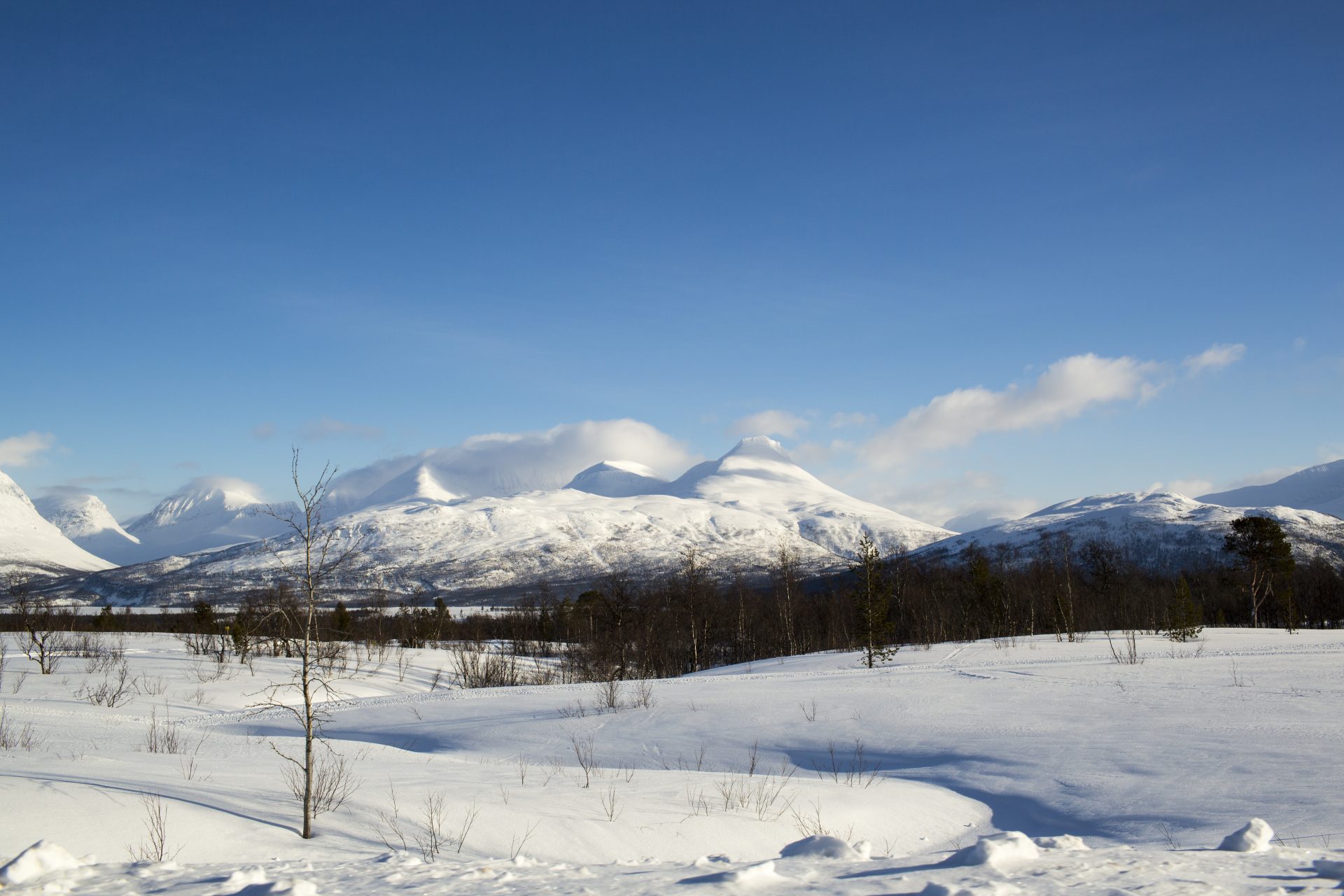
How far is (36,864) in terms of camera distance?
18.1 ft

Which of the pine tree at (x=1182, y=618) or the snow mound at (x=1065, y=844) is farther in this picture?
the pine tree at (x=1182, y=618)

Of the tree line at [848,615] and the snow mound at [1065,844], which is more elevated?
the snow mound at [1065,844]

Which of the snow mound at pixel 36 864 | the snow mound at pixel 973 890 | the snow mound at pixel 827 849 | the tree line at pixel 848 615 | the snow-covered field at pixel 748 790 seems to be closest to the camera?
the snow mound at pixel 973 890

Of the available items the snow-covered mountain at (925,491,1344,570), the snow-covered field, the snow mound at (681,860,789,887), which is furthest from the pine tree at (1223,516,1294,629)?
the snow-covered mountain at (925,491,1344,570)

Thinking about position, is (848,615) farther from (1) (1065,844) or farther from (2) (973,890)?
(2) (973,890)

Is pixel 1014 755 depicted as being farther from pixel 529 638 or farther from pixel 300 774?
pixel 529 638

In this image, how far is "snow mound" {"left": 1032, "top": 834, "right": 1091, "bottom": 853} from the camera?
5891 millimetres

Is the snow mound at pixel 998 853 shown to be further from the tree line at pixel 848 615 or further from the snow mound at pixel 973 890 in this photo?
the tree line at pixel 848 615

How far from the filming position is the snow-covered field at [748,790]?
5500 mm

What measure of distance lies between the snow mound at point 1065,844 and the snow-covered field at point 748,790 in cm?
4

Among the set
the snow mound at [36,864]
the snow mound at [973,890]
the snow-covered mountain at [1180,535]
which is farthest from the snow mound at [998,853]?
the snow-covered mountain at [1180,535]

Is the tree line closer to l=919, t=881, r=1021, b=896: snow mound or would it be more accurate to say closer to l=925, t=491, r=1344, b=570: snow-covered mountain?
l=919, t=881, r=1021, b=896: snow mound

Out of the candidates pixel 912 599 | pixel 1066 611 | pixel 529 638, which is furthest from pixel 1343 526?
pixel 529 638

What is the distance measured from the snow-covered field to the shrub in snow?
94 mm
